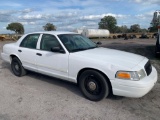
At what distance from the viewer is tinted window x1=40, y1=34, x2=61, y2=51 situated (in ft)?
17.6

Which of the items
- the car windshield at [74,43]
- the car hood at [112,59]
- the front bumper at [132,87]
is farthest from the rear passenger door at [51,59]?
the front bumper at [132,87]

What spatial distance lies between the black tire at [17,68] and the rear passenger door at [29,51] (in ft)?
0.83

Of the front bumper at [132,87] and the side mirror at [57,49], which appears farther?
the side mirror at [57,49]

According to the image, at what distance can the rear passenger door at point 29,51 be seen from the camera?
5908 millimetres

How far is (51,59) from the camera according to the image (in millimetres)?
5285

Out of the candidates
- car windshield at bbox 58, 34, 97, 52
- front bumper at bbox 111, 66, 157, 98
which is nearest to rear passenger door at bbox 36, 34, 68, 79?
car windshield at bbox 58, 34, 97, 52

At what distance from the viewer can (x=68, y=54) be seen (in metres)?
4.93

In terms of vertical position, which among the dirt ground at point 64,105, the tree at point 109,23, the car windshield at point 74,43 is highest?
the tree at point 109,23

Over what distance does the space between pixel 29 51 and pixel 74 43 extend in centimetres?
154

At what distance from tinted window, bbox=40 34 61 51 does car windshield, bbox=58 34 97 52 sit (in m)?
0.18

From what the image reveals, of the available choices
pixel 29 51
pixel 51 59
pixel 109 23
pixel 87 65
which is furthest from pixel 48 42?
pixel 109 23

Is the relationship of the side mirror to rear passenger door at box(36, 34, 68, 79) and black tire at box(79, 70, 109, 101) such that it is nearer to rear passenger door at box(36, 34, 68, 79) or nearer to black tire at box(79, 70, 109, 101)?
rear passenger door at box(36, 34, 68, 79)

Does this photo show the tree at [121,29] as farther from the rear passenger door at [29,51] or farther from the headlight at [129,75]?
the headlight at [129,75]

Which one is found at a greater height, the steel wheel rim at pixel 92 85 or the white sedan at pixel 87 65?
the white sedan at pixel 87 65
